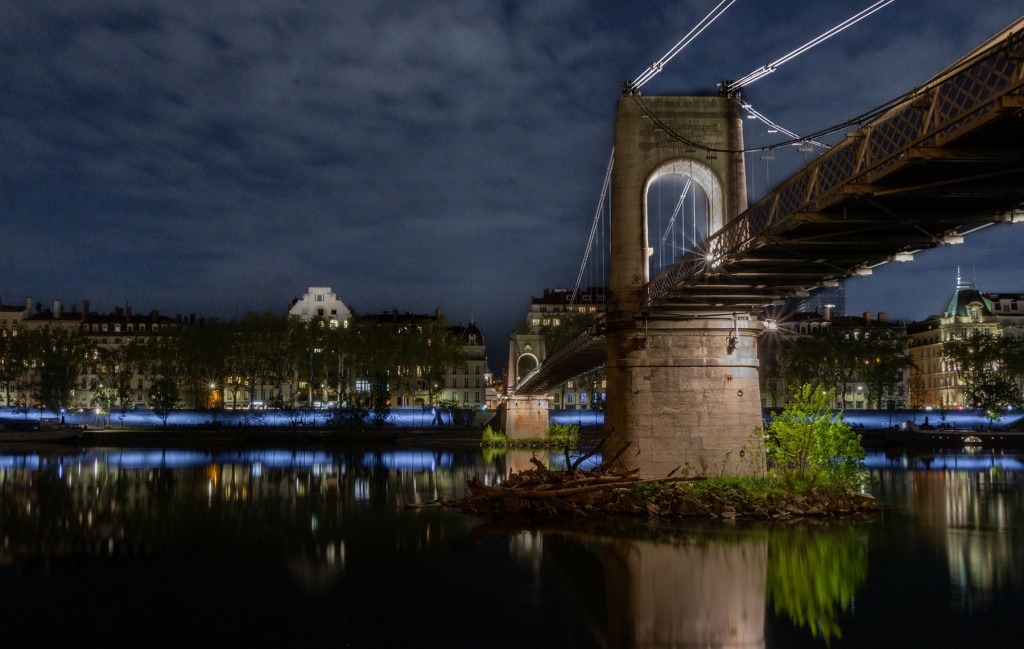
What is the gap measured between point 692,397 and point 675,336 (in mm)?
1776

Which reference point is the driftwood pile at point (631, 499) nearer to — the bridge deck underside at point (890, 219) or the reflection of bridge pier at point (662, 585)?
the reflection of bridge pier at point (662, 585)

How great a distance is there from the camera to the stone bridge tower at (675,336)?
974 inches

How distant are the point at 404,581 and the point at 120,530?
10909 mm

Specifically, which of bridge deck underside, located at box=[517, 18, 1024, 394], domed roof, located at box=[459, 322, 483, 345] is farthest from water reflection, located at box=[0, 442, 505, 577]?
domed roof, located at box=[459, 322, 483, 345]

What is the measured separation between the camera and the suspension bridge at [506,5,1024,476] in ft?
36.5

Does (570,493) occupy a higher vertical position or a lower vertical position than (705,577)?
higher

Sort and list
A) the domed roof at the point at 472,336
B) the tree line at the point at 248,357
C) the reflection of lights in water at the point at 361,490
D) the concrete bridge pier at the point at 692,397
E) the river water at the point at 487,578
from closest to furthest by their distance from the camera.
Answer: the river water at the point at 487,578, the concrete bridge pier at the point at 692,397, the reflection of lights in water at the point at 361,490, the tree line at the point at 248,357, the domed roof at the point at 472,336

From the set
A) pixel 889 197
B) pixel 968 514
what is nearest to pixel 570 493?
pixel 968 514

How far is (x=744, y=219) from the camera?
17.3 metres

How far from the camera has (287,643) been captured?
1294 cm

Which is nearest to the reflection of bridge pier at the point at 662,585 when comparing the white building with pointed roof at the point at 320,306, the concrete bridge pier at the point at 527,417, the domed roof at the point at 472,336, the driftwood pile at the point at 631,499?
the driftwood pile at the point at 631,499

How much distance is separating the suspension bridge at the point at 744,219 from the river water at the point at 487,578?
3876 mm

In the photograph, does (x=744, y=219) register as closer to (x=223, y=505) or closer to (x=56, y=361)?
(x=223, y=505)

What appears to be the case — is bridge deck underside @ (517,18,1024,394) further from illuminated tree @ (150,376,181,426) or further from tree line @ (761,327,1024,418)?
illuminated tree @ (150,376,181,426)
